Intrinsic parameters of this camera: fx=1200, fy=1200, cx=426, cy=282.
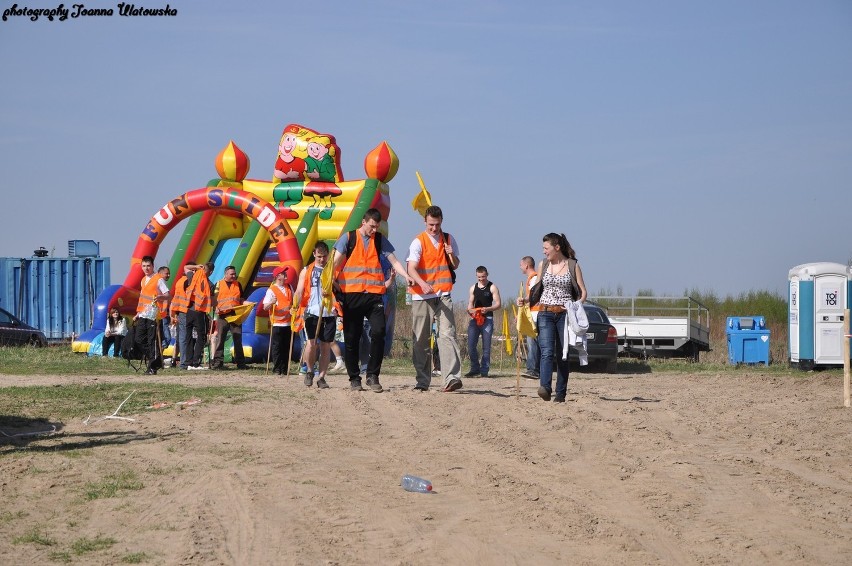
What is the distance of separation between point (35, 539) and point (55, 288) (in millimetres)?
28819

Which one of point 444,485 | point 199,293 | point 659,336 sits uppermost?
point 199,293

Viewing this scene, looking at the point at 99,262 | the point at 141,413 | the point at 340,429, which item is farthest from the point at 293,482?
the point at 99,262

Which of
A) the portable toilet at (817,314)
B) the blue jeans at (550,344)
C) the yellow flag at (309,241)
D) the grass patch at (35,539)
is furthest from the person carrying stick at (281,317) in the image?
the grass patch at (35,539)

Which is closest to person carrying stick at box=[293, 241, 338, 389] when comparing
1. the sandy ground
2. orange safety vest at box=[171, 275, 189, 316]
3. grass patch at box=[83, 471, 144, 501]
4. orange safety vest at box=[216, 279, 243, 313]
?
the sandy ground

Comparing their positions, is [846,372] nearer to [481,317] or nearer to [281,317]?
[481,317]

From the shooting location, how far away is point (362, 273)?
12969 millimetres

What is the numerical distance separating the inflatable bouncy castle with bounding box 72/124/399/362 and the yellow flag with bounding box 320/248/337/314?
366 inches

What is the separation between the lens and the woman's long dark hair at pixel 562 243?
12.4 meters

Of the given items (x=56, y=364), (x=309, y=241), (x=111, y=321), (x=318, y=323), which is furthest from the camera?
(x=309, y=241)

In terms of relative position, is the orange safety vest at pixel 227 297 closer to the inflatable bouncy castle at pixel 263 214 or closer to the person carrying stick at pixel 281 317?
the person carrying stick at pixel 281 317

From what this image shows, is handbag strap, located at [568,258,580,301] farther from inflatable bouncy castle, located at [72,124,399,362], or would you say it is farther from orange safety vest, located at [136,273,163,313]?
inflatable bouncy castle, located at [72,124,399,362]

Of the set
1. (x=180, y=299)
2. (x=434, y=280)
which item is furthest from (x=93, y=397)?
(x=180, y=299)

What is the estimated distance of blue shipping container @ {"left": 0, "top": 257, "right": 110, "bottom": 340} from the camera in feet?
110

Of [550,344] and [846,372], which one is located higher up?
[550,344]
